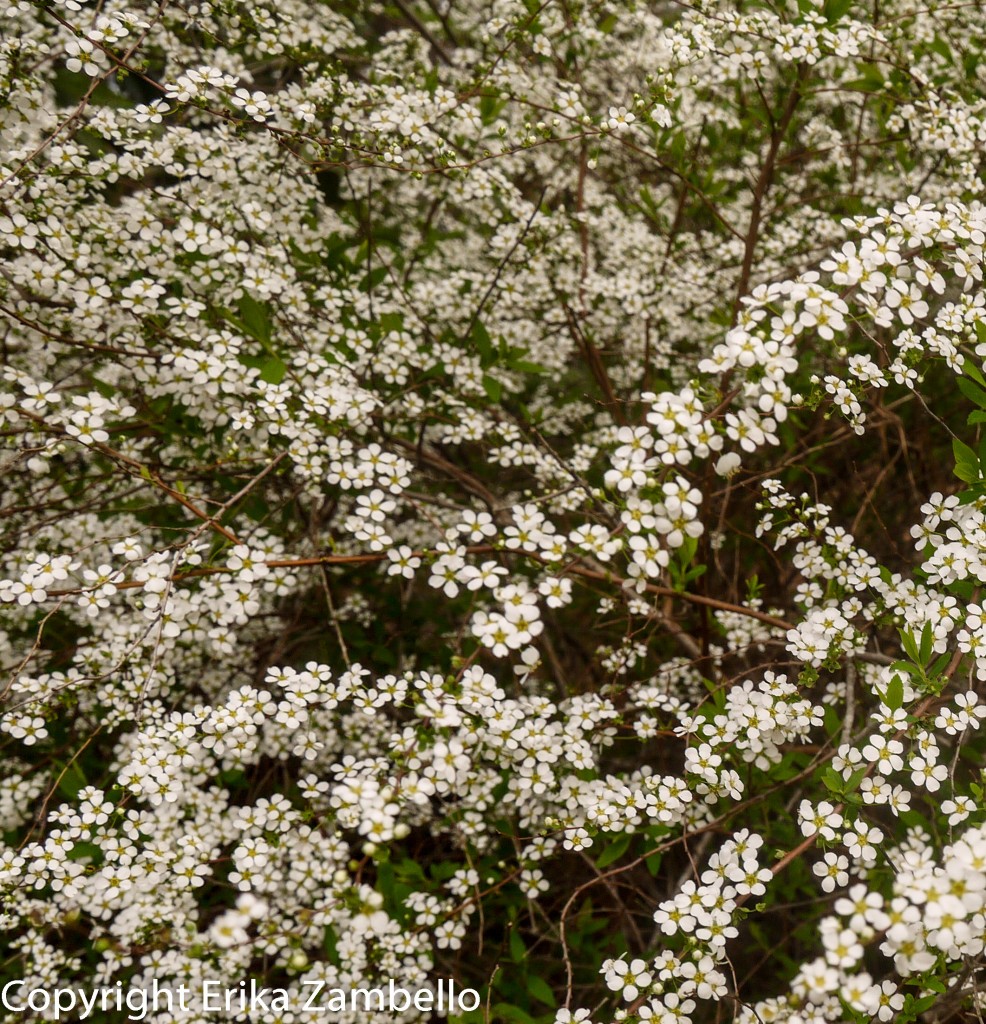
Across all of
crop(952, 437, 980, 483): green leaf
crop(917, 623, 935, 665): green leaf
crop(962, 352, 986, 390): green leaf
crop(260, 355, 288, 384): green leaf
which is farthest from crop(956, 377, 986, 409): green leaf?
crop(260, 355, 288, 384): green leaf

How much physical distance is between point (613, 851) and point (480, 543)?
1.18 meters

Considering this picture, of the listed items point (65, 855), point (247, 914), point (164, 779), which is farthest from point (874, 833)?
point (65, 855)

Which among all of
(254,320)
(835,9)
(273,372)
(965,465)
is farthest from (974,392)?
(254,320)

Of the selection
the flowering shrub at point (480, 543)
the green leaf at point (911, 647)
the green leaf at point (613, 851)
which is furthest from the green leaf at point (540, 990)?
the green leaf at point (911, 647)

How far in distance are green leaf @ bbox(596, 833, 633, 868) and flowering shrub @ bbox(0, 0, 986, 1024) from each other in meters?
0.02

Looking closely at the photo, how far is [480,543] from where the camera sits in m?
2.88

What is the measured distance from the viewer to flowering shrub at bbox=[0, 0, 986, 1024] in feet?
6.89

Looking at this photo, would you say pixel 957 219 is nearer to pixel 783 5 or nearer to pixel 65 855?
pixel 783 5

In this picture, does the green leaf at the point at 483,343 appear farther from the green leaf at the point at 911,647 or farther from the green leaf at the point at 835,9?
the green leaf at the point at 911,647

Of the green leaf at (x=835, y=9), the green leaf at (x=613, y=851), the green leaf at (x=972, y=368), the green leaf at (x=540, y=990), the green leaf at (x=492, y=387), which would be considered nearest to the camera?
the green leaf at (x=972, y=368)

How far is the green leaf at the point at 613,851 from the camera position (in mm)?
2515

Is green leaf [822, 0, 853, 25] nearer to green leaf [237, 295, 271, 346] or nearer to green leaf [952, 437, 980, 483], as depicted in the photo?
green leaf [952, 437, 980, 483]

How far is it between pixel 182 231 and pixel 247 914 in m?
2.42

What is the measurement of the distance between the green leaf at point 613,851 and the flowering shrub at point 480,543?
16 millimetres
